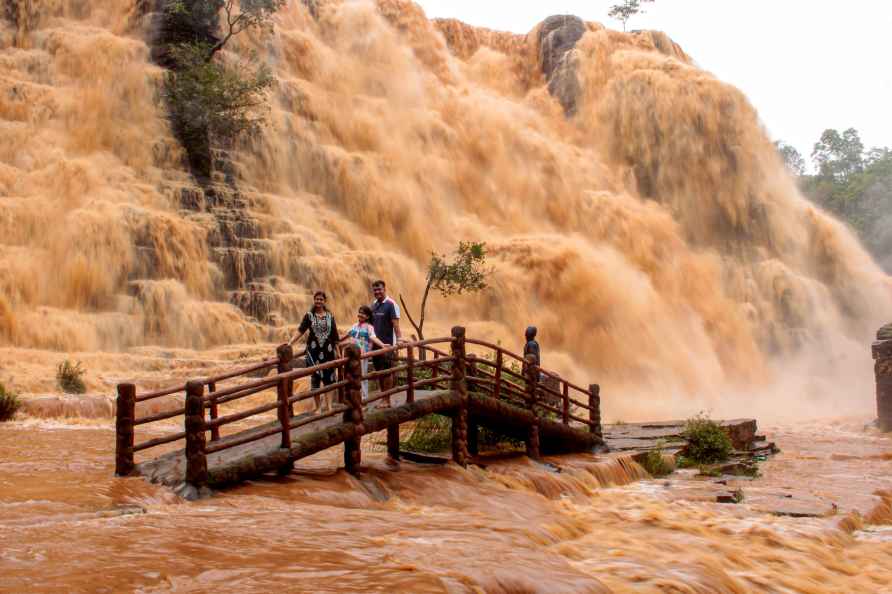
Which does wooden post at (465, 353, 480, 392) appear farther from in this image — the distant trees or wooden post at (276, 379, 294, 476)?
the distant trees

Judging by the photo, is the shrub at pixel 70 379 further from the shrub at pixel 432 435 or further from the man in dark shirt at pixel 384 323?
the man in dark shirt at pixel 384 323

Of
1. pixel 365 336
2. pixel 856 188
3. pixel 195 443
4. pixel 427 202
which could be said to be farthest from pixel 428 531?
pixel 856 188

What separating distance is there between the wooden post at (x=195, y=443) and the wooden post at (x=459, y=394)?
13.2ft

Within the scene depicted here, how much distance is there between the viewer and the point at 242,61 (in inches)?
1149

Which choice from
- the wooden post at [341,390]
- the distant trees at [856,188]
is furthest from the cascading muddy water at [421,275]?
the distant trees at [856,188]

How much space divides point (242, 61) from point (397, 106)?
5541 millimetres

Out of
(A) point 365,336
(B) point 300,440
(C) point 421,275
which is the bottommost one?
(B) point 300,440

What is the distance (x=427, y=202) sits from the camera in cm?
2917

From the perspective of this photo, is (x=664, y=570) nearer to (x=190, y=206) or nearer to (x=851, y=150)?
(x=190, y=206)

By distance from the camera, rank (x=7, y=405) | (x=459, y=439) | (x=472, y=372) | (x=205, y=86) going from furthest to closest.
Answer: (x=205, y=86) < (x=7, y=405) < (x=472, y=372) < (x=459, y=439)

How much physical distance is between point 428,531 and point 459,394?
3774 mm

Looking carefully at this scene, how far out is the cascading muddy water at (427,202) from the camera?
71.3ft

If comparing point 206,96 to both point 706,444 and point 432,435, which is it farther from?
point 706,444

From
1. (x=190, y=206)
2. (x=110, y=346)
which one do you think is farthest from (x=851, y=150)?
(x=110, y=346)
